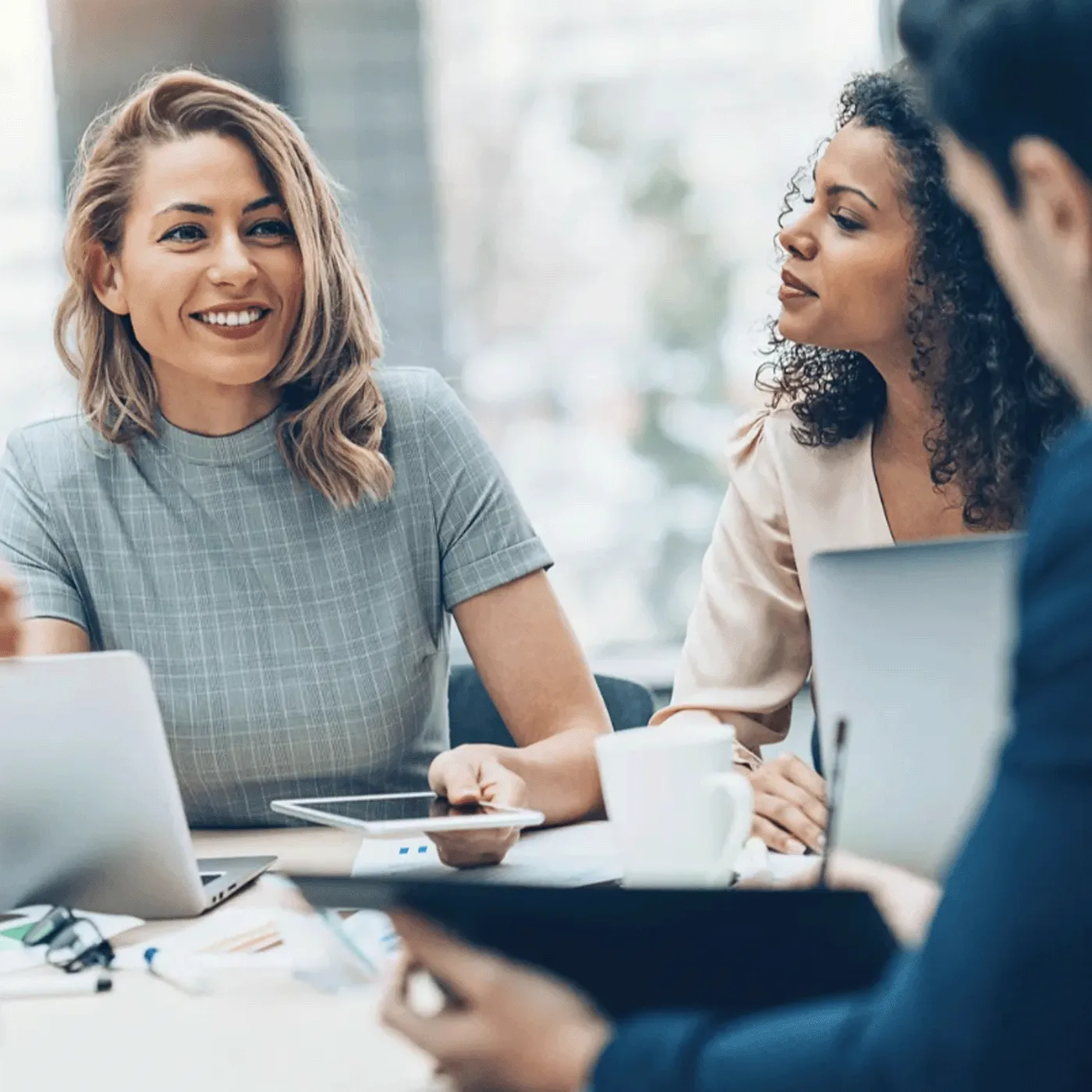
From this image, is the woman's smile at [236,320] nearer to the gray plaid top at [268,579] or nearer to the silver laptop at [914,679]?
the gray plaid top at [268,579]

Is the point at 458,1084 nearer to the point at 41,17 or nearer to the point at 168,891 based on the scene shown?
the point at 168,891

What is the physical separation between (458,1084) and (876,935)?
224 mm

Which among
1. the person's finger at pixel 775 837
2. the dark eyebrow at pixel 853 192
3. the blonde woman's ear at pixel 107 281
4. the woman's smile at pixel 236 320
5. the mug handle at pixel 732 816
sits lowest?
the person's finger at pixel 775 837

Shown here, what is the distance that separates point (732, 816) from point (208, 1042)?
0.38 metres

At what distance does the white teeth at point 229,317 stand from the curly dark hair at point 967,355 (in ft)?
2.57

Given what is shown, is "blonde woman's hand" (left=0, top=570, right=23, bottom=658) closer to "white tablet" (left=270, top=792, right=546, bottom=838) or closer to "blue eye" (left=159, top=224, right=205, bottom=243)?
"white tablet" (left=270, top=792, right=546, bottom=838)

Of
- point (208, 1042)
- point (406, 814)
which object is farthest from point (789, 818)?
point (208, 1042)

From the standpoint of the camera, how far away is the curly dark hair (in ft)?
5.50

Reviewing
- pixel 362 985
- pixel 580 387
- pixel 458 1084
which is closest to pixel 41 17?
pixel 580 387

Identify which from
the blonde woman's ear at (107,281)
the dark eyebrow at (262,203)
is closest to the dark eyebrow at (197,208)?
the dark eyebrow at (262,203)

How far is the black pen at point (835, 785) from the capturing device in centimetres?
97

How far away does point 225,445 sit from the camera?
1.91 m

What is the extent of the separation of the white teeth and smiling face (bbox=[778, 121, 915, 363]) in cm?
67

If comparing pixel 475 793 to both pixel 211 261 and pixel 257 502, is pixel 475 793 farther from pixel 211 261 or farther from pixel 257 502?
pixel 211 261
